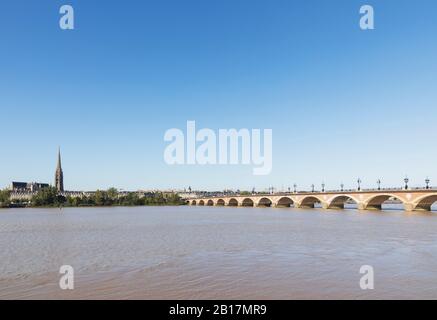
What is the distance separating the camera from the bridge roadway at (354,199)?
63.4 meters

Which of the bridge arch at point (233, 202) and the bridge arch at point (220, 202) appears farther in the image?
the bridge arch at point (220, 202)

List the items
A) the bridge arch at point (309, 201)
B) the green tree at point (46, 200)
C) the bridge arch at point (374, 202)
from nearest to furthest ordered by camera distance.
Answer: the bridge arch at point (374, 202), the bridge arch at point (309, 201), the green tree at point (46, 200)

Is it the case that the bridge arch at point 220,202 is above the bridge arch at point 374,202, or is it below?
below

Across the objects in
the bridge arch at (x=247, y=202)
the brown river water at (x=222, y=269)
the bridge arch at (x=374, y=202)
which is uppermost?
the brown river water at (x=222, y=269)

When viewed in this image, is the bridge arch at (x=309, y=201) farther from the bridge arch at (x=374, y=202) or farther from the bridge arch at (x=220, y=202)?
the bridge arch at (x=220, y=202)

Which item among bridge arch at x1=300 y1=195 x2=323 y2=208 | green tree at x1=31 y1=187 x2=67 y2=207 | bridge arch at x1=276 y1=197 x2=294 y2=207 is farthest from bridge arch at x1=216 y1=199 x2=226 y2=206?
green tree at x1=31 y1=187 x2=67 y2=207

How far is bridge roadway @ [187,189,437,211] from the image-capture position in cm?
6338

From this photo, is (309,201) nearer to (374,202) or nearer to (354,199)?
(354,199)

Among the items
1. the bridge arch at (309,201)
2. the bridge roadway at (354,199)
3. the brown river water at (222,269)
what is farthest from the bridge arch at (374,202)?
the brown river water at (222,269)

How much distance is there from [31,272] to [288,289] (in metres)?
11.2

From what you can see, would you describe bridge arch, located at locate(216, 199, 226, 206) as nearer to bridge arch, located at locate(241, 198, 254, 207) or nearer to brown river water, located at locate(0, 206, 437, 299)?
bridge arch, located at locate(241, 198, 254, 207)

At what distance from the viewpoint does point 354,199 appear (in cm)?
7838

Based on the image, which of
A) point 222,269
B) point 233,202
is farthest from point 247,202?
point 222,269
